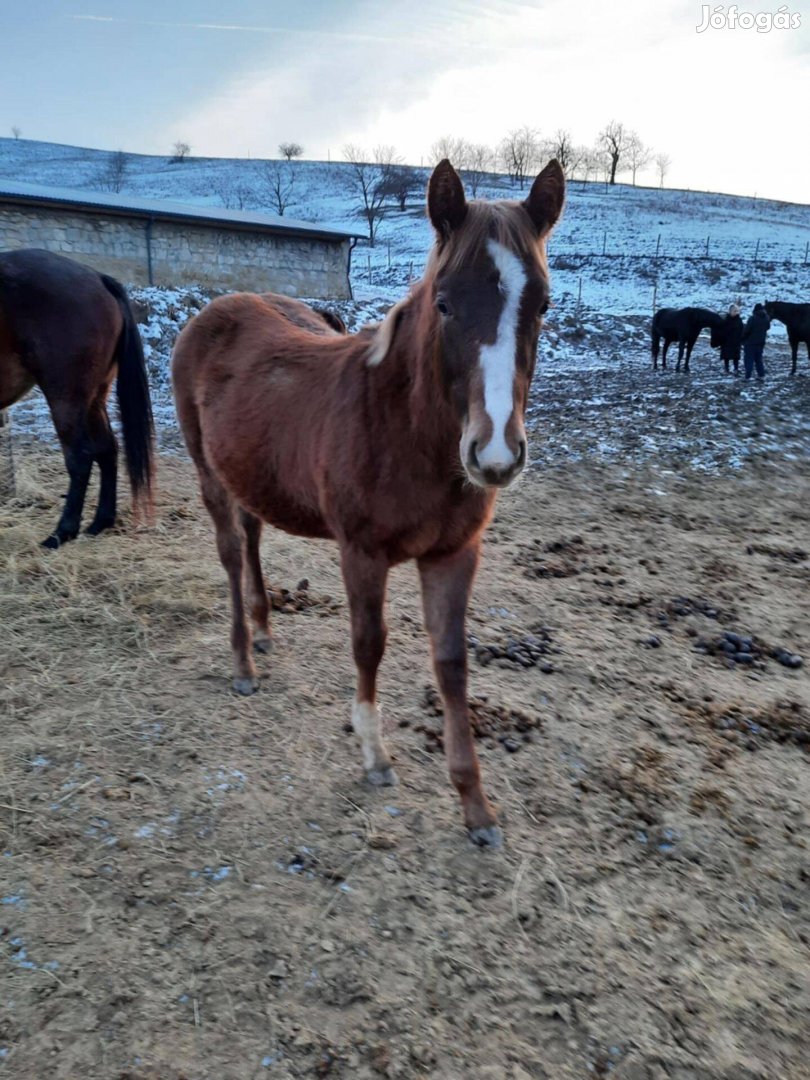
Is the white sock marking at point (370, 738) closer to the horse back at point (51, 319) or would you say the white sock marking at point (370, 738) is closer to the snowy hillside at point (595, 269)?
the horse back at point (51, 319)

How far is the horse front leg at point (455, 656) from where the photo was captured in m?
2.53

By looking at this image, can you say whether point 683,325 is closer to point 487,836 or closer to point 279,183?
point 487,836

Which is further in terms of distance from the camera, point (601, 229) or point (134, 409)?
point (601, 229)

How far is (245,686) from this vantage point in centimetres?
333

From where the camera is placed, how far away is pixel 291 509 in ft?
→ 9.79

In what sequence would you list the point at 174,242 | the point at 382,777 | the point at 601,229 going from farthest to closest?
the point at 601,229 → the point at 174,242 → the point at 382,777

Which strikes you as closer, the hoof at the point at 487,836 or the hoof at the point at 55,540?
the hoof at the point at 487,836

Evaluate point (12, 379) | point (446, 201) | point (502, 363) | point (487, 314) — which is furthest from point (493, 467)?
point (12, 379)

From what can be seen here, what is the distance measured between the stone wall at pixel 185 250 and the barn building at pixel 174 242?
0.08ft

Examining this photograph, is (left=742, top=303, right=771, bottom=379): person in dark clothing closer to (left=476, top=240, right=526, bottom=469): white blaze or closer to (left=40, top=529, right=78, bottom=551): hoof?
(left=40, top=529, right=78, bottom=551): hoof

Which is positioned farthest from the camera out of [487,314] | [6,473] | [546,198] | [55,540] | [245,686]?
[6,473]

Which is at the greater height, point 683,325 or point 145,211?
point 145,211

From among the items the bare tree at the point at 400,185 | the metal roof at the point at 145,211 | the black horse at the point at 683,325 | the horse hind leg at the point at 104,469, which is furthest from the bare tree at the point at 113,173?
the horse hind leg at the point at 104,469

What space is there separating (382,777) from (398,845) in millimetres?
344
